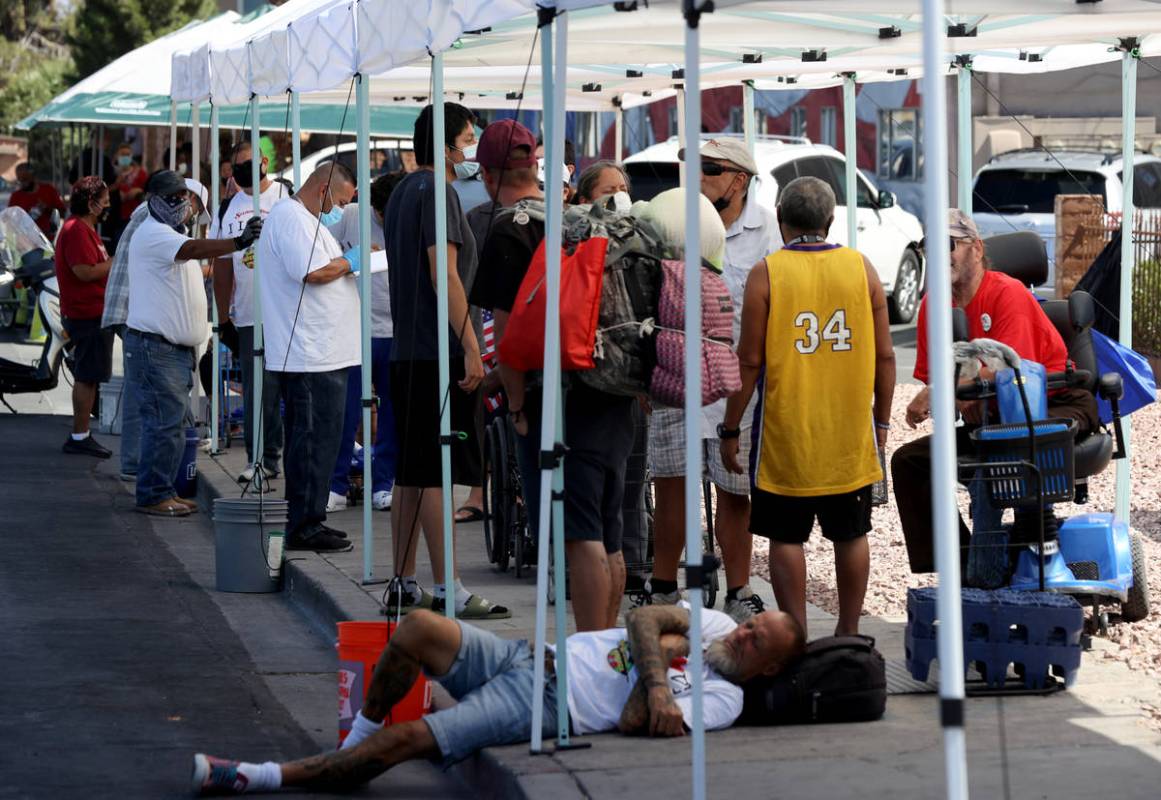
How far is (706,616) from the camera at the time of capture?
6.33m

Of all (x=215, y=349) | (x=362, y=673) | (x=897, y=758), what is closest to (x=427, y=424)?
(x=362, y=673)

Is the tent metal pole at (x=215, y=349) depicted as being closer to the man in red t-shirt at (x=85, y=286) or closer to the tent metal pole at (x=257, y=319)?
the man in red t-shirt at (x=85, y=286)

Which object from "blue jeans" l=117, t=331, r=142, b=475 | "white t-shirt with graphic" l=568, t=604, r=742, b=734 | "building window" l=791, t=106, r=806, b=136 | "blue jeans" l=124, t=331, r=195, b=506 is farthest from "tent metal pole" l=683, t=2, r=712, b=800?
"building window" l=791, t=106, r=806, b=136

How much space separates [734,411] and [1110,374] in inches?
70.2

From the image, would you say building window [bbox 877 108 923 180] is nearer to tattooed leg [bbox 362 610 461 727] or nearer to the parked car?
the parked car

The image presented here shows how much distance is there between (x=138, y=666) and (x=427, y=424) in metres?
1.56

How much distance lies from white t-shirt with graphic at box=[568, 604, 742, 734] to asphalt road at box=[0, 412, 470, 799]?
0.50 metres

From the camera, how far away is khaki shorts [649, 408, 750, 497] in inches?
309

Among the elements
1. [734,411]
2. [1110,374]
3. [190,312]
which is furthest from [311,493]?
[1110,374]

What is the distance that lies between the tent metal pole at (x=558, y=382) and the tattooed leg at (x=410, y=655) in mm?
364

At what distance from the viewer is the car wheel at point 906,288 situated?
23109 millimetres

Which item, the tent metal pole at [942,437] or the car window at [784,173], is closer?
the tent metal pole at [942,437]

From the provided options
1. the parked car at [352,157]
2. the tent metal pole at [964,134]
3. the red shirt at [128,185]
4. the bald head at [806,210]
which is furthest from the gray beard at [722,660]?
the red shirt at [128,185]

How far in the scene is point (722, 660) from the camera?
20.2 feet
